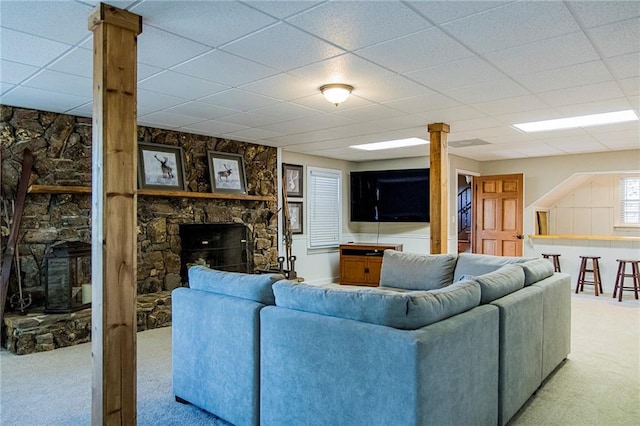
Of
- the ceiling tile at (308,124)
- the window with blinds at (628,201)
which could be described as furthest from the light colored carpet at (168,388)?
the window with blinds at (628,201)

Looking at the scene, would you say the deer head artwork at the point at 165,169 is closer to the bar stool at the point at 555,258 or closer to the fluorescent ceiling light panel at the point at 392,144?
the fluorescent ceiling light panel at the point at 392,144

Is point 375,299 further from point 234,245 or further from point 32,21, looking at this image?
point 234,245

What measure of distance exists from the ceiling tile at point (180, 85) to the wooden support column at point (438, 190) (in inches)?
99.7

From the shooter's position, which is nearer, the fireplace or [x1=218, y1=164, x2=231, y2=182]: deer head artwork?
the fireplace

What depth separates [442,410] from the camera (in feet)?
A: 6.59

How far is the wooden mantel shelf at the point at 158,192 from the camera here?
434 centimetres

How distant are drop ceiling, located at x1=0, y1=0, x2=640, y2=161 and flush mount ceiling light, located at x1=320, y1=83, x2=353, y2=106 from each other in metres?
0.10

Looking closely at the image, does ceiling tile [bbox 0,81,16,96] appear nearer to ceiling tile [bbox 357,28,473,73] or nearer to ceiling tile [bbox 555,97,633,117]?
ceiling tile [bbox 357,28,473,73]

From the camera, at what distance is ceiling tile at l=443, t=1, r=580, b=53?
2.28 metres

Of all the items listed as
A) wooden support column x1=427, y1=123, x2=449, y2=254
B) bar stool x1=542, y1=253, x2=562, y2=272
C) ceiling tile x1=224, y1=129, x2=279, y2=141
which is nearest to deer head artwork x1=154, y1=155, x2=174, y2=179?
ceiling tile x1=224, y1=129, x2=279, y2=141

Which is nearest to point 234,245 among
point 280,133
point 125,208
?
point 280,133

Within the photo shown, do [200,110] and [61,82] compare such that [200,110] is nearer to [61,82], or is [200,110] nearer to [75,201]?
[61,82]

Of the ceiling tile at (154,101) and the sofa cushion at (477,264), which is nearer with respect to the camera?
the ceiling tile at (154,101)

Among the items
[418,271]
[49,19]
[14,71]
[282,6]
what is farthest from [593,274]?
[14,71]
